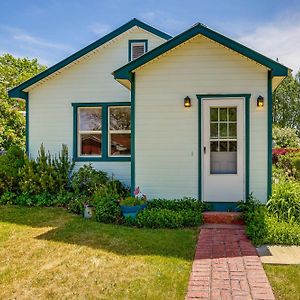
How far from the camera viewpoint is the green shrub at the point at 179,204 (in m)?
6.99

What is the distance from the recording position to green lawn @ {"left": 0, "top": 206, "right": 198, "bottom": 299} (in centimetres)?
373

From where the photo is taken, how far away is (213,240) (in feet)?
18.2

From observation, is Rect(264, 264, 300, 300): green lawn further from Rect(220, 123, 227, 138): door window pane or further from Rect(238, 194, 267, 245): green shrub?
Rect(220, 123, 227, 138): door window pane

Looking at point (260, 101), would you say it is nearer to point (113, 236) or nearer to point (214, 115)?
point (214, 115)

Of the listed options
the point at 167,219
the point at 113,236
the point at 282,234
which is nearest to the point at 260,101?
the point at 282,234

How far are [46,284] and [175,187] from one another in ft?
13.2

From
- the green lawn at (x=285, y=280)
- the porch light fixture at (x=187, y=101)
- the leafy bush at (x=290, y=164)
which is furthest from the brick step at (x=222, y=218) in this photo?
the leafy bush at (x=290, y=164)

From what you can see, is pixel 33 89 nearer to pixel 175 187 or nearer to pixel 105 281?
pixel 175 187

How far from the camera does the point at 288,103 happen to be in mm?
36031

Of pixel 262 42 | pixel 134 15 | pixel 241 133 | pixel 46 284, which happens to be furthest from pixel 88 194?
pixel 262 42

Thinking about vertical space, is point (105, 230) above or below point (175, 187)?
below

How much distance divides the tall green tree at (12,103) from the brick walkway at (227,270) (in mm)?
12043

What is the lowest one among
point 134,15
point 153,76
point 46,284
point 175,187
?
point 46,284

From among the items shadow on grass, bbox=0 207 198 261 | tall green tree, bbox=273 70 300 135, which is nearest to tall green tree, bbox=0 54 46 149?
shadow on grass, bbox=0 207 198 261
